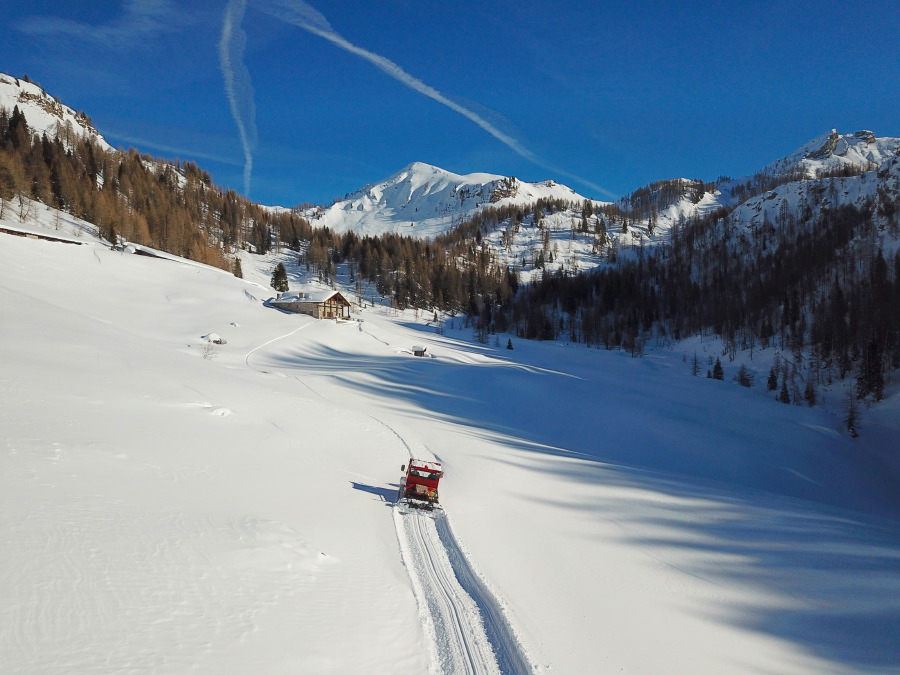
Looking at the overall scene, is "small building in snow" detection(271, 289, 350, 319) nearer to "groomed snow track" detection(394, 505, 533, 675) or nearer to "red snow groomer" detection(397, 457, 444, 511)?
"red snow groomer" detection(397, 457, 444, 511)

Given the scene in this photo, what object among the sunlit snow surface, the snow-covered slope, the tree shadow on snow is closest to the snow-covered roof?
the tree shadow on snow

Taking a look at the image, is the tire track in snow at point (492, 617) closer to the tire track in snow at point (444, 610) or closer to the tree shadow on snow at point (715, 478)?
the tire track in snow at point (444, 610)

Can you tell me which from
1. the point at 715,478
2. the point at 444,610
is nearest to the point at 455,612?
the point at 444,610

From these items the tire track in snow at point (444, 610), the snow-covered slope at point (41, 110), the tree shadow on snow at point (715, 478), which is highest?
the snow-covered slope at point (41, 110)

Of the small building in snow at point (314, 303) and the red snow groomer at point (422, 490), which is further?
the small building in snow at point (314, 303)

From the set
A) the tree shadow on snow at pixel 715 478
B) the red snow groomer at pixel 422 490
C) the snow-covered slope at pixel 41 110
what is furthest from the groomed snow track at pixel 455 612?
the snow-covered slope at pixel 41 110

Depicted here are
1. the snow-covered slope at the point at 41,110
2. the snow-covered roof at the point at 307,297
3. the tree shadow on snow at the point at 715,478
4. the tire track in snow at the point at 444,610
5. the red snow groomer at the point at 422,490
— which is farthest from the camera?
the snow-covered slope at the point at 41,110

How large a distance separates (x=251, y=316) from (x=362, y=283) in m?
67.0

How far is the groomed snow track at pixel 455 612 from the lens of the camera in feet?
22.7

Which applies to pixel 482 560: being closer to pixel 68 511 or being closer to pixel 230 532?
pixel 230 532

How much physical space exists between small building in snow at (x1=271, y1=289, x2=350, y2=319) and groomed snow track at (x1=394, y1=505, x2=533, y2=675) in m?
54.7

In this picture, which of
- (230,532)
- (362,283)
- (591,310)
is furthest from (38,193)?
(591,310)

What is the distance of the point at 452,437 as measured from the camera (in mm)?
22578

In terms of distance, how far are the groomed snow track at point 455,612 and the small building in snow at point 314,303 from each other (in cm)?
5472
